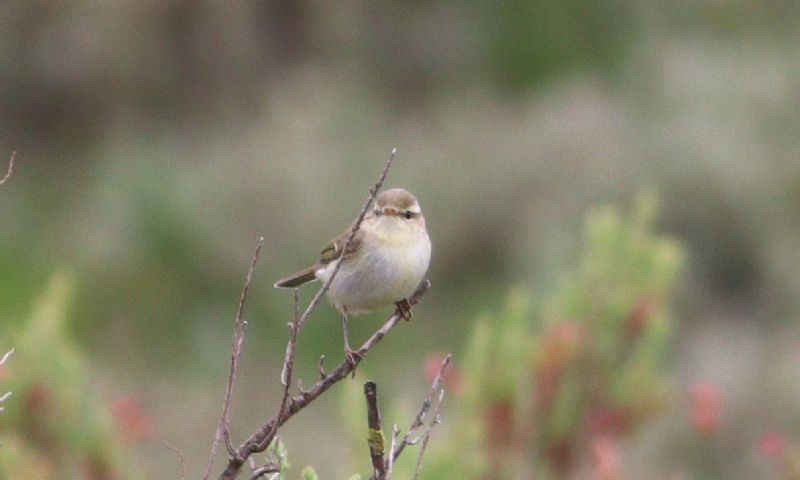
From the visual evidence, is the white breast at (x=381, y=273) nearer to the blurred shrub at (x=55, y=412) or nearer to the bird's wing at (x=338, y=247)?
the bird's wing at (x=338, y=247)

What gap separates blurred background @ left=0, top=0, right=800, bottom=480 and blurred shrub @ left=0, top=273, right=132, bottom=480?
2.59m

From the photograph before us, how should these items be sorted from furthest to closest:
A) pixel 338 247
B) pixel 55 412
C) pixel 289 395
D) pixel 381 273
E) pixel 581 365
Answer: pixel 581 365
pixel 55 412
pixel 338 247
pixel 381 273
pixel 289 395

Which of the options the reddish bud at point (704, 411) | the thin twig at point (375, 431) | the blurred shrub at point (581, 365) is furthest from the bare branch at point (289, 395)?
the reddish bud at point (704, 411)

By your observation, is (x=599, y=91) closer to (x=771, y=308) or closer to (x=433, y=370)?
(x=771, y=308)

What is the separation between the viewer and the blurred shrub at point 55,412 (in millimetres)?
4895

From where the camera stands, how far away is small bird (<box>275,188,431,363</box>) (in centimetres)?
432

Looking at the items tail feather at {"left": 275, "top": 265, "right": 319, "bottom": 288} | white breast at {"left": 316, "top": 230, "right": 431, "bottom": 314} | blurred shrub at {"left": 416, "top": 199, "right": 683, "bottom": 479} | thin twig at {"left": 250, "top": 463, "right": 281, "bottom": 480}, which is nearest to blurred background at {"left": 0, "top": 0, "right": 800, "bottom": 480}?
blurred shrub at {"left": 416, "top": 199, "right": 683, "bottom": 479}

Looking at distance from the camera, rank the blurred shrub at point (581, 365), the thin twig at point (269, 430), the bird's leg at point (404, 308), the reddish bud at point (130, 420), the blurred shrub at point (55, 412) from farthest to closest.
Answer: the reddish bud at point (130, 420) → the blurred shrub at point (581, 365) → the blurred shrub at point (55, 412) → the bird's leg at point (404, 308) → the thin twig at point (269, 430)

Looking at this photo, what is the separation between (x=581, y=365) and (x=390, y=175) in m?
7.04

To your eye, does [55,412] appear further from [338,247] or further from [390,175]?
[390,175]

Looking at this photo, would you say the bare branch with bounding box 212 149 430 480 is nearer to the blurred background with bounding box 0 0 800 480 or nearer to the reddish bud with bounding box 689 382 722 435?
the reddish bud with bounding box 689 382 722 435

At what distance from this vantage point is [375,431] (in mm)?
3004

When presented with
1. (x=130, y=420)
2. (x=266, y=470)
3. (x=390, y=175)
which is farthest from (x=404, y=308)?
(x=390, y=175)

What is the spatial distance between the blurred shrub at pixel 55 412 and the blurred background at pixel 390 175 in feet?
8.49
